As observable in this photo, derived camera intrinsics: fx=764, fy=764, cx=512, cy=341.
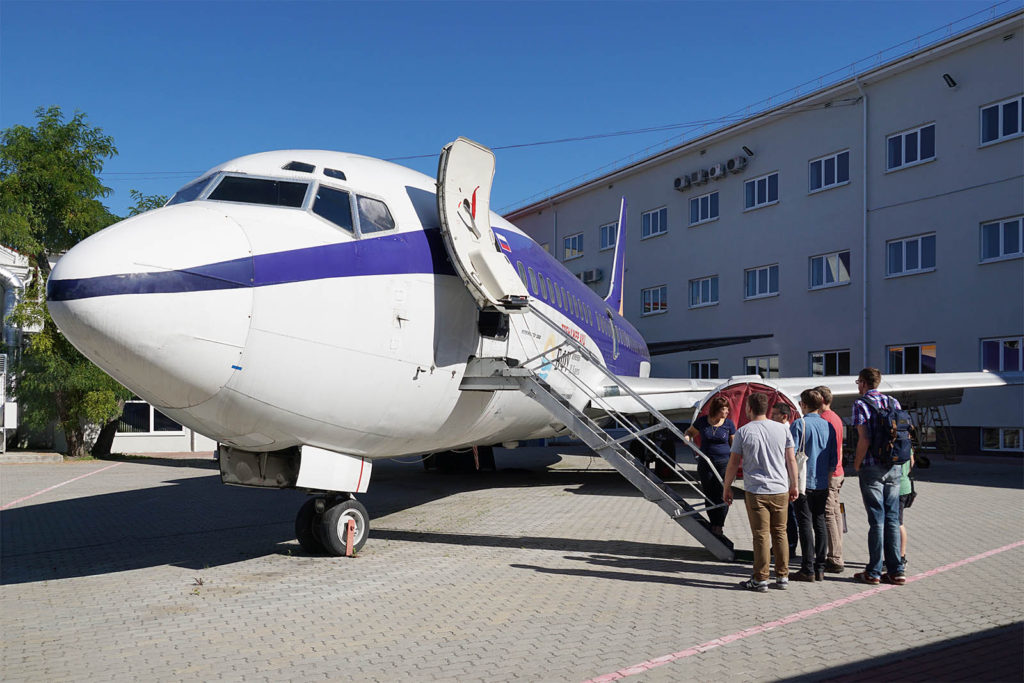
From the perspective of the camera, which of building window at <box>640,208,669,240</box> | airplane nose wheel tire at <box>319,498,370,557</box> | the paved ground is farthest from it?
building window at <box>640,208,669,240</box>

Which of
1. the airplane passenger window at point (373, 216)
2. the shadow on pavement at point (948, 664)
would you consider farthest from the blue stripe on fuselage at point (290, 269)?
the shadow on pavement at point (948, 664)

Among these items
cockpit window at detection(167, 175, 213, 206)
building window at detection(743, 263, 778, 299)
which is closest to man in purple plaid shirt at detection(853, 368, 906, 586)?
cockpit window at detection(167, 175, 213, 206)

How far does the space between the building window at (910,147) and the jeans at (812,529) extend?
20033 millimetres

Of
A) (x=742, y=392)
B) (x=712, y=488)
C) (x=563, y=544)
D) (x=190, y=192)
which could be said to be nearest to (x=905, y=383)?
(x=742, y=392)

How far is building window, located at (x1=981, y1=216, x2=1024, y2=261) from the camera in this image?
21.2 m

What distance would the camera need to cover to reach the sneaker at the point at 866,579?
23.3ft

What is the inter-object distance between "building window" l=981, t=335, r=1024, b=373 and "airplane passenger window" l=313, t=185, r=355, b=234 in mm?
20756

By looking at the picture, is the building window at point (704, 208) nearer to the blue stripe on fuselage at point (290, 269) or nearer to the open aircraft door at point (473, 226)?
the open aircraft door at point (473, 226)

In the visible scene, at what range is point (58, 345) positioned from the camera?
78.3ft

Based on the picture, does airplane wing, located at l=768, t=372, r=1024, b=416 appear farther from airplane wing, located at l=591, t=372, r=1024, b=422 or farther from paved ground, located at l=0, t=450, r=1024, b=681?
paved ground, located at l=0, t=450, r=1024, b=681

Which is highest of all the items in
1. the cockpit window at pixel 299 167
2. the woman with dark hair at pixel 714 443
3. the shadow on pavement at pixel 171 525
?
the cockpit window at pixel 299 167

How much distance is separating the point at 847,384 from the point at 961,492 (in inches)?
111

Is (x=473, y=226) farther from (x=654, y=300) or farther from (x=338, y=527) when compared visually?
(x=654, y=300)

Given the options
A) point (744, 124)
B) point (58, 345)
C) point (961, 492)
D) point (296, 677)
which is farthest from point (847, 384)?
point (58, 345)
